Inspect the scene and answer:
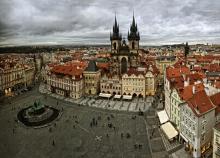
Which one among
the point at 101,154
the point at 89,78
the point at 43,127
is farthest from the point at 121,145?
the point at 89,78

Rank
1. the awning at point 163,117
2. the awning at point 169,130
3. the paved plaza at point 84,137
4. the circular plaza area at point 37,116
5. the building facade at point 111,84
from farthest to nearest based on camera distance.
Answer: the building facade at point 111,84 → the circular plaza area at point 37,116 → the awning at point 163,117 → the awning at point 169,130 → the paved plaza at point 84,137

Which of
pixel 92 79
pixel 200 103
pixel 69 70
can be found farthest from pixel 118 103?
pixel 200 103

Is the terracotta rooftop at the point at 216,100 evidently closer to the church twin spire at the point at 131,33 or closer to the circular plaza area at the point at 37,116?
the circular plaza area at the point at 37,116

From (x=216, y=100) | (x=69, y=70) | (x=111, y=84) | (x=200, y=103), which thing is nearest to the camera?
(x=200, y=103)

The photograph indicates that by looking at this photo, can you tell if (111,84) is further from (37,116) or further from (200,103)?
(200,103)

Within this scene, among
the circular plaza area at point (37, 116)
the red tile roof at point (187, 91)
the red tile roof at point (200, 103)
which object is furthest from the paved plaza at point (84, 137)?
the red tile roof at point (187, 91)

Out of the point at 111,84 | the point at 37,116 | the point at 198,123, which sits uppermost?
the point at 111,84

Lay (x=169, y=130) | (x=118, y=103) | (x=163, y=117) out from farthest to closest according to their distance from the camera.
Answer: (x=118, y=103) < (x=163, y=117) < (x=169, y=130)

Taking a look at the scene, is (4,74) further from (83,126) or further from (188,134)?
(188,134)
